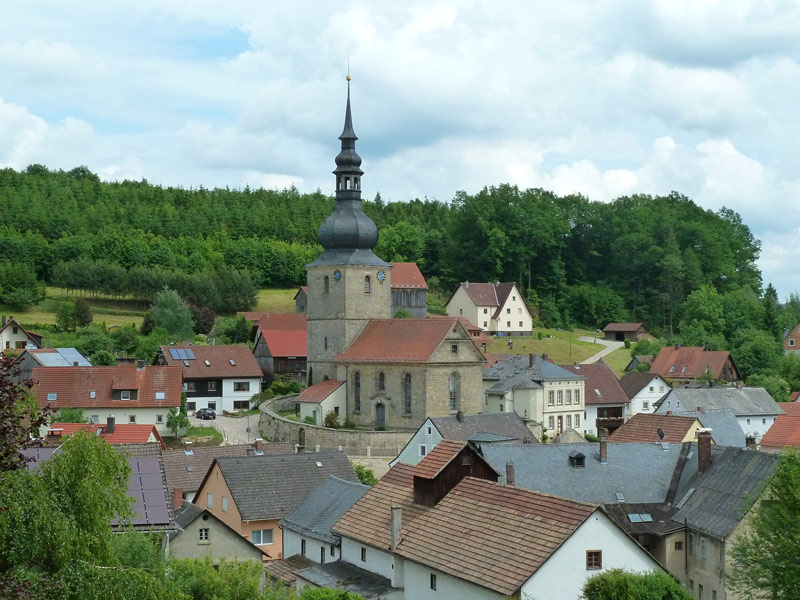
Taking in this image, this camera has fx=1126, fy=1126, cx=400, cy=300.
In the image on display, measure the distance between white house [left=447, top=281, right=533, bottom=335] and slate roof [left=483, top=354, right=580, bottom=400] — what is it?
105 ft

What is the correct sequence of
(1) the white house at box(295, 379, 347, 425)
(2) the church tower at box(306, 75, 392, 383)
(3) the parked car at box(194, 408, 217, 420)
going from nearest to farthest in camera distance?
1. (1) the white house at box(295, 379, 347, 425)
2. (2) the church tower at box(306, 75, 392, 383)
3. (3) the parked car at box(194, 408, 217, 420)

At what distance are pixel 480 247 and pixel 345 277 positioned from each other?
5337cm

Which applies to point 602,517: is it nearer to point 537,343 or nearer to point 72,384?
point 72,384

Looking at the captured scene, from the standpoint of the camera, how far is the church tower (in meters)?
61.0

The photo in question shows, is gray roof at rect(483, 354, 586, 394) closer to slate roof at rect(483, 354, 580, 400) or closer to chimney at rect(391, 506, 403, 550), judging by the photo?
slate roof at rect(483, 354, 580, 400)

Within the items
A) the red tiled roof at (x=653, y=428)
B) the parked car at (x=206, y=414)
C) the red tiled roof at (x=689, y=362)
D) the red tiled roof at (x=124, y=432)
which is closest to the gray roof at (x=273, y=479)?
the red tiled roof at (x=124, y=432)

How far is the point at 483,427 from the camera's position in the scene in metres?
50.0

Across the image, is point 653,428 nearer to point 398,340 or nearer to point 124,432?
point 398,340

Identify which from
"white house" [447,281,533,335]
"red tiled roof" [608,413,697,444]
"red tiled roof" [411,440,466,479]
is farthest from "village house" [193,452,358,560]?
"white house" [447,281,533,335]

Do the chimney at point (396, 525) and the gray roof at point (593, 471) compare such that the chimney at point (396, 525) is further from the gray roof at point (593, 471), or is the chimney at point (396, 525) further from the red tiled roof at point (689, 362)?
the red tiled roof at point (689, 362)

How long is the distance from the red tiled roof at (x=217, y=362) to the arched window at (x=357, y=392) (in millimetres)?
11105

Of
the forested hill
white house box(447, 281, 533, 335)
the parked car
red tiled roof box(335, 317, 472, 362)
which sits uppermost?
the forested hill

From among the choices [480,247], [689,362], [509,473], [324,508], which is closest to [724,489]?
[509,473]

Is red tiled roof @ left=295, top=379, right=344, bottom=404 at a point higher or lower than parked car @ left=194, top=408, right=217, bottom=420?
higher
